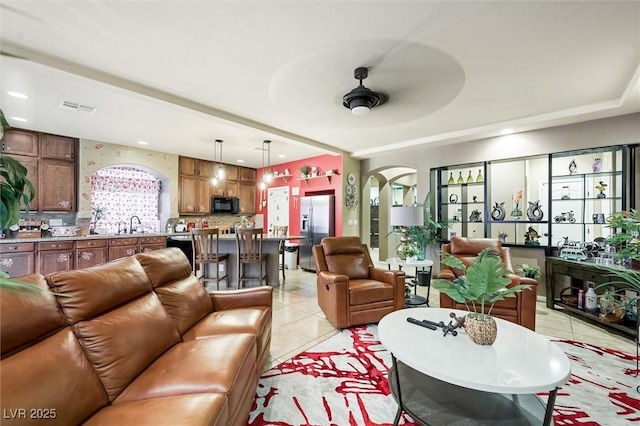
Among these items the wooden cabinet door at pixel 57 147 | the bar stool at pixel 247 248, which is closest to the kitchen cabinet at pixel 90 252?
the wooden cabinet door at pixel 57 147

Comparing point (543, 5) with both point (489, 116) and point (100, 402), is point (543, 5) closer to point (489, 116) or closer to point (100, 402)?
point (489, 116)

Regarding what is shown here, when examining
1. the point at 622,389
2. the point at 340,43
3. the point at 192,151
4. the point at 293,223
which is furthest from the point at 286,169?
the point at 622,389

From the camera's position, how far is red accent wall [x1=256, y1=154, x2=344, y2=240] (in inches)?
226

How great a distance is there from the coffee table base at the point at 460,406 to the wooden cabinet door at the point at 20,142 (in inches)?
238

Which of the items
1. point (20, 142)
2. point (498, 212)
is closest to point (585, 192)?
point (498, 212)

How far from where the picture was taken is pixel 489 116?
142 inches

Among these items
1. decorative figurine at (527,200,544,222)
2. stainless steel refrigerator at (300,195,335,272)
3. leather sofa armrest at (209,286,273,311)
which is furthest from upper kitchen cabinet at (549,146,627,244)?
leather sofa armrest at (209,286,273,311)

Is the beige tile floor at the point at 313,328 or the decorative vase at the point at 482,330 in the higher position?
the decorative vase at the point at 482,330

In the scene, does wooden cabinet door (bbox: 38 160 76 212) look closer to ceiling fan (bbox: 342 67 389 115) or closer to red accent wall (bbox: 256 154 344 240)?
red accent wall (bbox: 256 154 344 240)

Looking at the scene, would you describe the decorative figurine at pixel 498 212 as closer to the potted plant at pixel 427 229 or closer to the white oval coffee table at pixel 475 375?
the potted plant at pixel 427 229

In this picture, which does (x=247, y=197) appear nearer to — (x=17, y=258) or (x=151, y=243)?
(x=151, y=243)

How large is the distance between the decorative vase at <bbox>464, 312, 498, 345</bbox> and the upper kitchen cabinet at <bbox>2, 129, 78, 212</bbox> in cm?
613

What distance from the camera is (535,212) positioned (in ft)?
13.5

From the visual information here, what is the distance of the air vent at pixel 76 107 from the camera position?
10.8 feet
